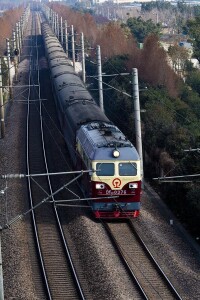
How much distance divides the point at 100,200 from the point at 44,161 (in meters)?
11.8

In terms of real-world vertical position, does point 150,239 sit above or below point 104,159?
below

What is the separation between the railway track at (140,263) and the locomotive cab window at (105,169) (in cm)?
223

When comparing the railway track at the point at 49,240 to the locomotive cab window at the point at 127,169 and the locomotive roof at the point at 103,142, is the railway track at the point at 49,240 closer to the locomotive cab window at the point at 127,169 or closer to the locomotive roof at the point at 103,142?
the locomotive roof at the point at 103,142

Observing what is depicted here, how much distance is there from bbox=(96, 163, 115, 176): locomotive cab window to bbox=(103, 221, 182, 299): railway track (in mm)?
2232

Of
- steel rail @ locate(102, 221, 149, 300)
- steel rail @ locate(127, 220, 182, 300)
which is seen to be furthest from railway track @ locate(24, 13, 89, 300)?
steel rail @ locate(127, 220, 182, 300)

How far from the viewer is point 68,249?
80.1 feet

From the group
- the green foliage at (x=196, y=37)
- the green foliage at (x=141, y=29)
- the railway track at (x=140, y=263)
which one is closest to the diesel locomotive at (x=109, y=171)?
the railway track at (x=140, y=263)

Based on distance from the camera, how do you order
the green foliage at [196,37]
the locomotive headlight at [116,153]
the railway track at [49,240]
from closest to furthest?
the railway track at [49,240] < the locomotive headlight at [116,153] < the green foliage at [196,37]

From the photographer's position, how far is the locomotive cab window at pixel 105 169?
2541cm

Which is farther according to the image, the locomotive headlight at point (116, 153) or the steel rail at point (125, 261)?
the locomotive headlight at point (116, 153)

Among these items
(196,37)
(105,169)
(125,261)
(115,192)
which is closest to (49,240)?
(115,192)

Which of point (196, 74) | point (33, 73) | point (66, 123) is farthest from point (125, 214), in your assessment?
point (33, 73)

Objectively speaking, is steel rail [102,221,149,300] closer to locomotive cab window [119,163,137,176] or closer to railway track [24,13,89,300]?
railway track [24,13,89,300]

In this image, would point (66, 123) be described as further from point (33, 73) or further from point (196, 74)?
point (33, 73)
